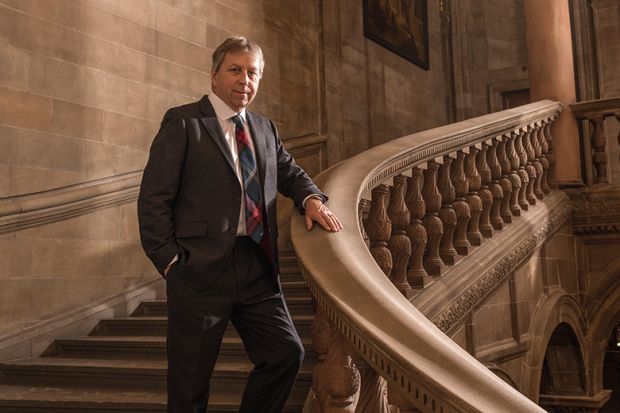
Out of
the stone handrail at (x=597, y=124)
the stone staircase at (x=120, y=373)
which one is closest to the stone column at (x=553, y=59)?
the stone handrail at (x=597, y=124)

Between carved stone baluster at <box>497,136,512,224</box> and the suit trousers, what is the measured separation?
2964 millimetres

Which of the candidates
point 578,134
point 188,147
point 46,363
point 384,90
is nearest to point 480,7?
point 384,90

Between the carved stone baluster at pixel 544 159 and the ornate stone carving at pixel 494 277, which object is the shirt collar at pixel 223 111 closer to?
the ornate stone carving at pixel 494 277

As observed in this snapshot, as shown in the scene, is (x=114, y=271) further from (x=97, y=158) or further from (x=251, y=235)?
(x=251, y=235)

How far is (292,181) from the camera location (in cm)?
260

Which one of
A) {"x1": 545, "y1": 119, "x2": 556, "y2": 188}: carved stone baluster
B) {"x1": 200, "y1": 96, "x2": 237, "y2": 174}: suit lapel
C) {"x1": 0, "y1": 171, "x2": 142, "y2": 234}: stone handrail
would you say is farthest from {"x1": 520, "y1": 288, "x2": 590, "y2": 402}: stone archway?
{"x1": 200, "y1": 96, "x2": 237, "y2": 174}: suit lapel

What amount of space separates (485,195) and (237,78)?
265 cm

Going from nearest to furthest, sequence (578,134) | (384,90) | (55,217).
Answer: (55,217)
(578,134)
(384,90)

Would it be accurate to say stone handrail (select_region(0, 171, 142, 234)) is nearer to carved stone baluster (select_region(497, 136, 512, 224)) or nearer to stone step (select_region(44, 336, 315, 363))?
stone step (select_region(44, 336, 315, 363))

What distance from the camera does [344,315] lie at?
1.97 m

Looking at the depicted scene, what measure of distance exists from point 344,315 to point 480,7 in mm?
10395

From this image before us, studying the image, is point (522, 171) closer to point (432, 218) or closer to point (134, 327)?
point (432, 218)

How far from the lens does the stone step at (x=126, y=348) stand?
12.5 ft

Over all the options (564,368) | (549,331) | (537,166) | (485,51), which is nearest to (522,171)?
(537,166)
